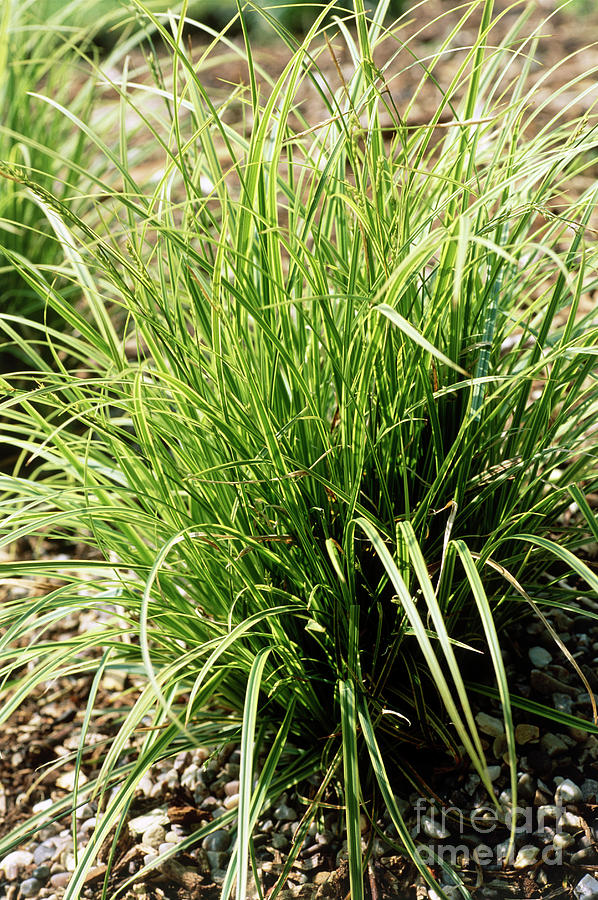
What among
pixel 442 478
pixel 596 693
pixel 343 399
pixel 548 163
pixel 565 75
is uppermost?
pixel 565 75

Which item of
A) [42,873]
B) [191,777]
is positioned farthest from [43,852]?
[191,777]

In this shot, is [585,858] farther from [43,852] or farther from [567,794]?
[43,852]

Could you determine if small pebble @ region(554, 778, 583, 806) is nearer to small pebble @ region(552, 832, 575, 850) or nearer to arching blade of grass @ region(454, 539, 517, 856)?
small pebble @ region(552, 832, 575, 850)

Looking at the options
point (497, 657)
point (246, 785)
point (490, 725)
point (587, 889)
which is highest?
point (497, 657)

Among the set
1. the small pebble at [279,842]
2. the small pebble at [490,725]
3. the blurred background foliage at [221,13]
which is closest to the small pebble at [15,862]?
the small pebble at [279,842]

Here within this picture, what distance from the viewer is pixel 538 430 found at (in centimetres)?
142

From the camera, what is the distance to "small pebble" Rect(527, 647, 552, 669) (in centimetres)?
157

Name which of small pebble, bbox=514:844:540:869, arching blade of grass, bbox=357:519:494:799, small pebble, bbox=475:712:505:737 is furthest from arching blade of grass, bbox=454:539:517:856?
small pebble, bbox=475:712:505:737

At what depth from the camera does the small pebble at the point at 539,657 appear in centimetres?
157

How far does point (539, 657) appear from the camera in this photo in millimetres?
1578

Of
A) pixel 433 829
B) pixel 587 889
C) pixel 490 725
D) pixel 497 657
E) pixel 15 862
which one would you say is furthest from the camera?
pixel 15 862

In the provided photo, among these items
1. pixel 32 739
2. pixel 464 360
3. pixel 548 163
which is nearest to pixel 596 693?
pixel 464 360

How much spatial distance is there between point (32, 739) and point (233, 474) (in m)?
0.91

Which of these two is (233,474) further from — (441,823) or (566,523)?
(566,523)
